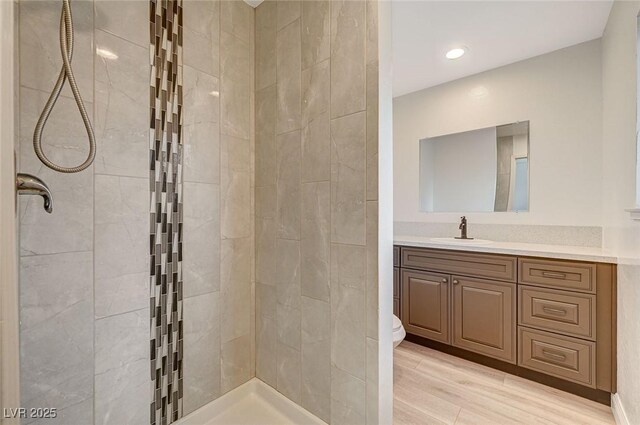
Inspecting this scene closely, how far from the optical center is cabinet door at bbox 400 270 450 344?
2.31 metres

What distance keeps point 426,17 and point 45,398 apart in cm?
275

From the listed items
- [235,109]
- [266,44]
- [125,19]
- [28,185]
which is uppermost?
[266,44]

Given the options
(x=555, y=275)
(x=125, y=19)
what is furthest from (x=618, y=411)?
(x=125, y=19)

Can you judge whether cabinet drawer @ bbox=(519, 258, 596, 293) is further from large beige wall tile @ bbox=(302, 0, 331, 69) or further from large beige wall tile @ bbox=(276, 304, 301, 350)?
large beige wall tile @ bbox=(302, 0, 331, 69)

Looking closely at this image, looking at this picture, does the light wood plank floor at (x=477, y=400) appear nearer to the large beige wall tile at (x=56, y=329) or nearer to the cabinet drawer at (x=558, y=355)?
the cabinet drawer at (x=558, y=355)

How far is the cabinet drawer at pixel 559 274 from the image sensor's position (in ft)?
5.74

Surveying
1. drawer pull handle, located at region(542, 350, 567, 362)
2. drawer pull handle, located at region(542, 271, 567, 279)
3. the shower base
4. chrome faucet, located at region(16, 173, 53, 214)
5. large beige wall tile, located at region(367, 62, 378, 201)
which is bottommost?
the shower base

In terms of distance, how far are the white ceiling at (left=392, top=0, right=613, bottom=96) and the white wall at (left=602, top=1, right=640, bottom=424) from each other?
0.18 metres

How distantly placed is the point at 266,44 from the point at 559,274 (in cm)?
236

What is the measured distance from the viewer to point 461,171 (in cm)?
280

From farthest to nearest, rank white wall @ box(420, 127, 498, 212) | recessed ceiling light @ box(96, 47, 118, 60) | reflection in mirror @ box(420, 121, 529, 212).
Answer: white wall @ box(420, 127, 498, 212) → reflection in mirror @ box(420, 121, 529, 212) → recessed ceiling light @ box(96, 47, 118, 60)

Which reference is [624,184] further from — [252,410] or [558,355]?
[252,410]

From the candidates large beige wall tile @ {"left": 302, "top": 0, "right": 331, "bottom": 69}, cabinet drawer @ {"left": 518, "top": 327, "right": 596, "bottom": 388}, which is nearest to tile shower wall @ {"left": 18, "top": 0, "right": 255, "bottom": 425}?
large beige wall tile @ {"left": 302, "top": 0, "right": 331, "bottom": 69}

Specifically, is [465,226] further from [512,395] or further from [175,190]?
[175,190]
